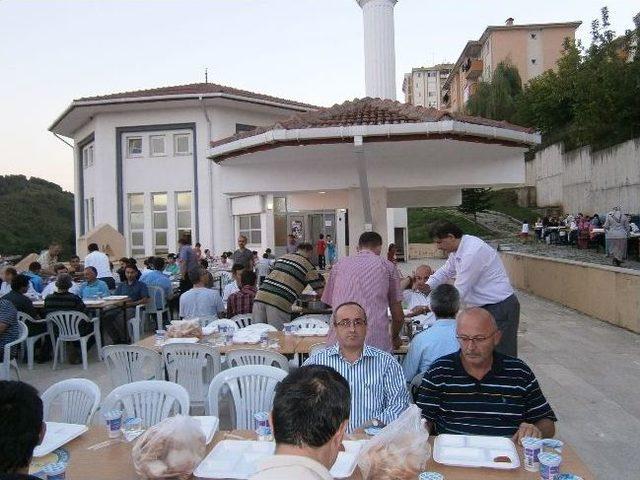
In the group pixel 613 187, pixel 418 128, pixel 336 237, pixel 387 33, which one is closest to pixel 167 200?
pixel 336 237

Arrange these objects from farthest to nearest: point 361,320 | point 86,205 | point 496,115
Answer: point 496,115 → point 86,205 → point 361,320

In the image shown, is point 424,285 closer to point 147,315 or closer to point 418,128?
point 418,128

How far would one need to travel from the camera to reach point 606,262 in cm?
1812

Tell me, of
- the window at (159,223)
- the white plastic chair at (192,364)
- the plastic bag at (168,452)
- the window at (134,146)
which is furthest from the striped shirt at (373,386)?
the window at (134,146)

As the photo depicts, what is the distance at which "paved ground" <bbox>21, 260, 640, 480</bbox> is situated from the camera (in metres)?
4.71

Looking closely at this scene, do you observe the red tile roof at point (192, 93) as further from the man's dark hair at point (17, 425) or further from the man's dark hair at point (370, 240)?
the man's dark hair at point (17, 425)

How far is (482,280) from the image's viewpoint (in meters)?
5.15

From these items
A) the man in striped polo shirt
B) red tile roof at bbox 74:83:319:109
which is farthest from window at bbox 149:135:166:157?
the man in striped polo shirt

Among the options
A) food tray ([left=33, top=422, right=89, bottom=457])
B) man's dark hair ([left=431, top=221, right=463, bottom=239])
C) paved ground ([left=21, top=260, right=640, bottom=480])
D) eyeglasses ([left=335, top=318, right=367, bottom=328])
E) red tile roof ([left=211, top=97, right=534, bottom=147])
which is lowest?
paved ground ([left=21, top=260, right=640, bottom=480])

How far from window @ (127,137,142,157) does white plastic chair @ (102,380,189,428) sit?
18839mm

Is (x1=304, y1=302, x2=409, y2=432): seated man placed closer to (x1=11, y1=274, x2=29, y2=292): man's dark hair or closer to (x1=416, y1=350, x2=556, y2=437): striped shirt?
(x1=416, y1=350, x2=556, y2=437): striped shirt

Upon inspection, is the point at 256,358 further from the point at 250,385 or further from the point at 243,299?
the point at 243,299

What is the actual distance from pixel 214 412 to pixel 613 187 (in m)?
26.2

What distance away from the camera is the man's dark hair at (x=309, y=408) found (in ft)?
5.50
